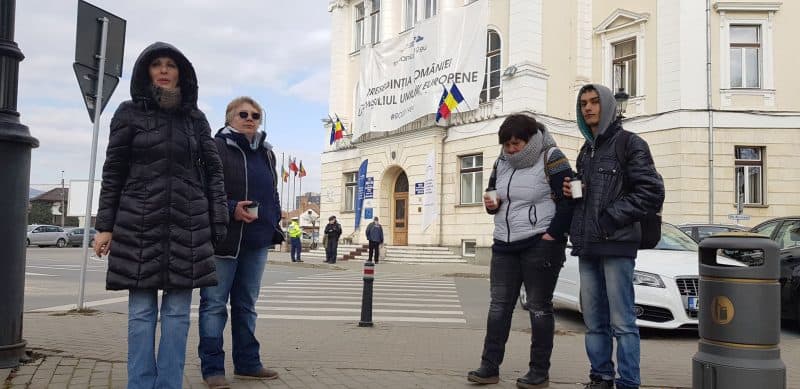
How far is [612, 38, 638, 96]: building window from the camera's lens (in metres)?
23.8

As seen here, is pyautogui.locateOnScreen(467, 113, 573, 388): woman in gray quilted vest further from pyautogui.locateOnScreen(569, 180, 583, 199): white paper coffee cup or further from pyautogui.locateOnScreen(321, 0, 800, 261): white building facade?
pyautogui.locateOnScreen(321, 0, 800, 261): white building facade

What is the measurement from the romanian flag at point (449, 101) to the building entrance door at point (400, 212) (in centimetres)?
450

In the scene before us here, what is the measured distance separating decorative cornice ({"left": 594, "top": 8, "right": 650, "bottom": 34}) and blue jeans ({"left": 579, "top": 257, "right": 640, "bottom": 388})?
21035 millimetres

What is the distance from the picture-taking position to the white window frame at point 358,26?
32781 mm

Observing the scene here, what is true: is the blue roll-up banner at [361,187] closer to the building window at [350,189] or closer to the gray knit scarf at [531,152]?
the building window at [350,189]

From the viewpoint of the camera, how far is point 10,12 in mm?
Answer: 4668

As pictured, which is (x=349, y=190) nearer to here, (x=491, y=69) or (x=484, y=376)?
(x=491, y=69)

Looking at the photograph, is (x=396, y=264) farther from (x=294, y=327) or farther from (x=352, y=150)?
(x=294, y=327)

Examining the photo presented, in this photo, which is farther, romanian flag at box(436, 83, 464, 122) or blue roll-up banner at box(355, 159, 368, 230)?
blue roll-up banner at box(355, 159, 368, 230)

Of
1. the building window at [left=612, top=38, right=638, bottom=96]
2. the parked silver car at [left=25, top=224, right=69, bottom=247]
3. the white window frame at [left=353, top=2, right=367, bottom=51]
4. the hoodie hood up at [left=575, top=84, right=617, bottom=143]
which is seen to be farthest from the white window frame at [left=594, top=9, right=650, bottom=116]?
the parked silver car at [left=25, top=224, right=69, bottom=247]

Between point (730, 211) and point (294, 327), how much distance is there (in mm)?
18437

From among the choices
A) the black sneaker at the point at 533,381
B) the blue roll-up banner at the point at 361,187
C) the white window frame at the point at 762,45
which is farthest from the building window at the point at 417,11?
the black sneaker at the point at 533,381

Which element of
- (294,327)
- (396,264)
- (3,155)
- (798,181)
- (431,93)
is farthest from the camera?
(431,93)

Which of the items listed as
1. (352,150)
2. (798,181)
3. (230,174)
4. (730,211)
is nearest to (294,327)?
(230,174)
